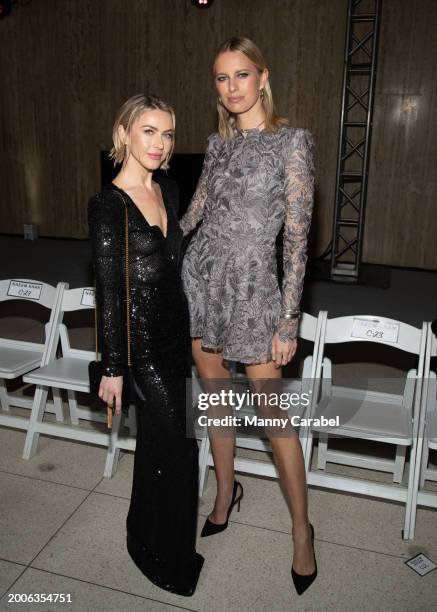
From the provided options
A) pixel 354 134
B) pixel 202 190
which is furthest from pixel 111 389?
pixel 354 134

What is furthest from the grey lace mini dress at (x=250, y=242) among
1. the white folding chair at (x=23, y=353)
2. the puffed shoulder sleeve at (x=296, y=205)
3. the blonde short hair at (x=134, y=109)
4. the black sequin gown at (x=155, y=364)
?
the white folding chair at (x=23, y=353)

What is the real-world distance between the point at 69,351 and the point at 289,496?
1650 millimetres

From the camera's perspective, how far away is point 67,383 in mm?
2855

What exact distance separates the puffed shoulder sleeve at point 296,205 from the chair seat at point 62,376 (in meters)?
1.33

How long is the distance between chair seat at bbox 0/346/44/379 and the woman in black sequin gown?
1.21 m

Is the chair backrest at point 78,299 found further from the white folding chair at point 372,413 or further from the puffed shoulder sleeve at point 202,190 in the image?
the white folding chair at point 372,413

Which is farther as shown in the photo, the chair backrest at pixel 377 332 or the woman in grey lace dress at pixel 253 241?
the chair backrest at pixel 377 332

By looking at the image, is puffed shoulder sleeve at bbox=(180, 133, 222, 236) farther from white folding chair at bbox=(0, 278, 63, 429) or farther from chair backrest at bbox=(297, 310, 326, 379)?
white folding chair at bbox=(0, 278, 63, 429)

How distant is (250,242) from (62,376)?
4.67 feet

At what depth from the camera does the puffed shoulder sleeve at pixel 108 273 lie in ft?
5.76

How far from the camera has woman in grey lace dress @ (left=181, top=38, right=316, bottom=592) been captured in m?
1.91

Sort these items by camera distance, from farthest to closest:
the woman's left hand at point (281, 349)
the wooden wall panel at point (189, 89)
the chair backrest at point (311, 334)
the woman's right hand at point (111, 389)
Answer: the wooden wall panel at point (189, 89) < the chair backrest at point (311, 334) < the woman's left hand at point (281, 349) < the woman's right hand at point (111, 389)

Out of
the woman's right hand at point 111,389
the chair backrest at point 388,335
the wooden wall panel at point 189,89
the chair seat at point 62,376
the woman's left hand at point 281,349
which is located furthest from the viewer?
the wooden wall panel at point 189,89

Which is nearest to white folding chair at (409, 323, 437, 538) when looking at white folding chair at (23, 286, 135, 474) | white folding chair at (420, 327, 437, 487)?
white folding chair at (420, 327, 437, 487)
